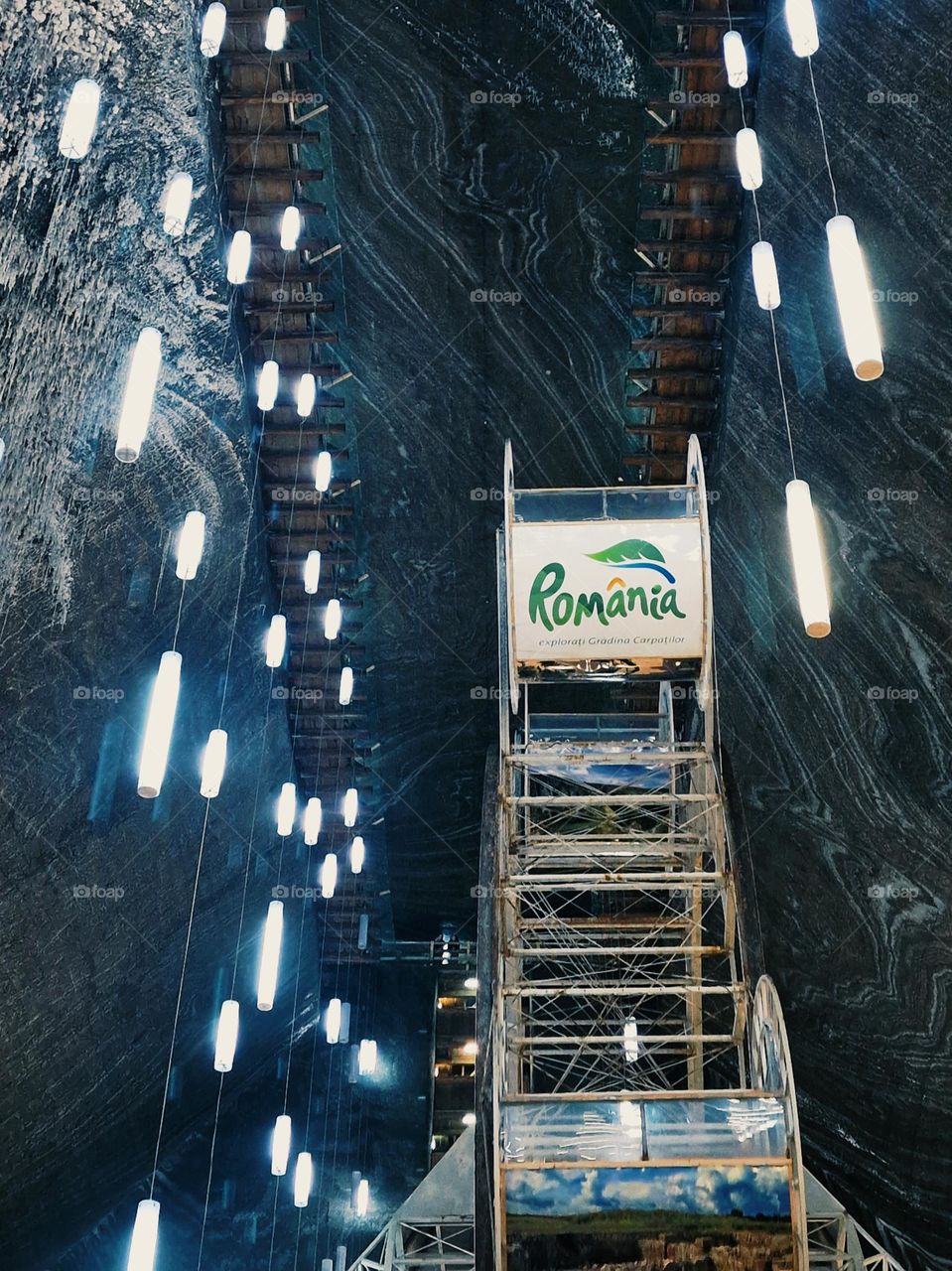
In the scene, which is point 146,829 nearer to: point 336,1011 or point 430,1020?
point 336,1011

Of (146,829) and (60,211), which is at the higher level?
(60,211)

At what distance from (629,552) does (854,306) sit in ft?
15.7

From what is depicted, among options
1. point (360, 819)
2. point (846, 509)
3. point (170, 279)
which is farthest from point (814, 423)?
point (360, 819)

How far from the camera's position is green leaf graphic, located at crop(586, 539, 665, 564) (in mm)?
12055

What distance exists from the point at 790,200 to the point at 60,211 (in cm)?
646

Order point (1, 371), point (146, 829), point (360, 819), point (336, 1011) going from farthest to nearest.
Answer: point (360, 819)
point (336, 1011)
point (146, 829)
point (1, 371)

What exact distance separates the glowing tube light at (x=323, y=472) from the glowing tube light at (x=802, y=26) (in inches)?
268

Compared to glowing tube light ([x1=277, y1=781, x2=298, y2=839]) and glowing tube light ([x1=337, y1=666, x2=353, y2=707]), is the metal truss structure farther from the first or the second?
glowing tube light ([x1=277, y1=781, x2=298, y2=839])

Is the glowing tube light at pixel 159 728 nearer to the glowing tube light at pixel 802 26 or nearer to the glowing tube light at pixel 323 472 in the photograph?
the glowing tube light at pixel 323 472

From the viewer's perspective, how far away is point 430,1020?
22406 millimetres

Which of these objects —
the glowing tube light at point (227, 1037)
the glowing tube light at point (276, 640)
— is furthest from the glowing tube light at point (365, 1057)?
the glowing tube light at point (276, 640)

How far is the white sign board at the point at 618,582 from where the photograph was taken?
1207cm

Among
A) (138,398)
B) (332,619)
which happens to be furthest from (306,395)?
(138,398)

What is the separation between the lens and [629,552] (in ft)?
39.6
